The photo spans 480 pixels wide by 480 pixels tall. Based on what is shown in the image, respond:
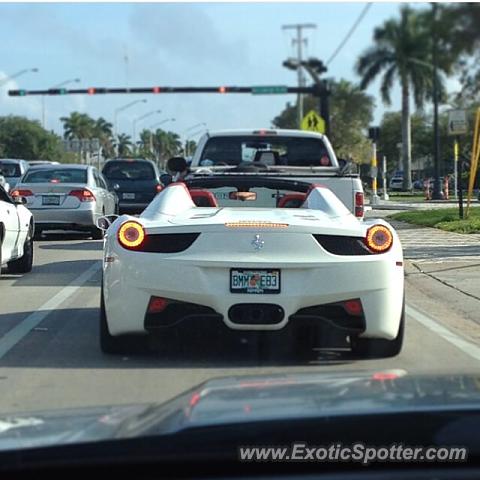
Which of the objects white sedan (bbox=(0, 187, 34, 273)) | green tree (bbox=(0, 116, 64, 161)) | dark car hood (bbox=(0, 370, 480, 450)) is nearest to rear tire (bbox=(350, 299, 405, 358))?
dark car hood (bbox=(0, 370, 480, 450))

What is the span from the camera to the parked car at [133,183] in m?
23.9

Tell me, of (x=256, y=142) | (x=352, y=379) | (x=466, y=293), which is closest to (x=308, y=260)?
(x=352, y=379)

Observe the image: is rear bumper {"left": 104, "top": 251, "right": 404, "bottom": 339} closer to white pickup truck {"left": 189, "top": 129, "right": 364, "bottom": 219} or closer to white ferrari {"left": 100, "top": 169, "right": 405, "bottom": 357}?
white ferrari {"left": 100, "top": 169, "right": 405, "bottom": 357}

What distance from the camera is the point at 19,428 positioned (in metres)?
3.16

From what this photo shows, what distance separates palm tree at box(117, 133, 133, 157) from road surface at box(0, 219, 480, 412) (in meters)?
123

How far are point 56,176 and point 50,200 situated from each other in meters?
1.54

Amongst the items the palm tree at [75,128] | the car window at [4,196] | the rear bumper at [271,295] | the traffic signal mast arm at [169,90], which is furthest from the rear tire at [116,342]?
the palm tree at [75,128]

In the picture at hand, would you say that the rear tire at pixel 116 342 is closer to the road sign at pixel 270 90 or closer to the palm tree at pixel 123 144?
the road sign at pixel 270 90

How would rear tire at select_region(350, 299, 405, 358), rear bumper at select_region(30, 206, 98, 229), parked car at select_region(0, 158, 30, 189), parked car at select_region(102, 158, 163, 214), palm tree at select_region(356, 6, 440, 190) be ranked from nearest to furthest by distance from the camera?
rear tire at select_region(350, 299, 405, 358)
rear bumper at select_region(30, 206, 98, 229)
parked car at select_region(102, 158, 163, 214)
parked car at select_region(0, 158, 30, 189)
palm tree at select_region(356, 6, 440, 190)


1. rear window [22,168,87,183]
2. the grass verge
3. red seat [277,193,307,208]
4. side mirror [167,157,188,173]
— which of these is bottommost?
the grass verge

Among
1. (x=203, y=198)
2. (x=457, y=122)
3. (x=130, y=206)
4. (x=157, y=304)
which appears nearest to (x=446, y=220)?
(x=457, y=122)

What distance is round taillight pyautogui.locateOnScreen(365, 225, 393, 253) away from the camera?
22.4 feet

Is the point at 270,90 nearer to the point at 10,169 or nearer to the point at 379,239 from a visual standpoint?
the point at 10,169

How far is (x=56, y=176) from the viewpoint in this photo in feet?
62.6
